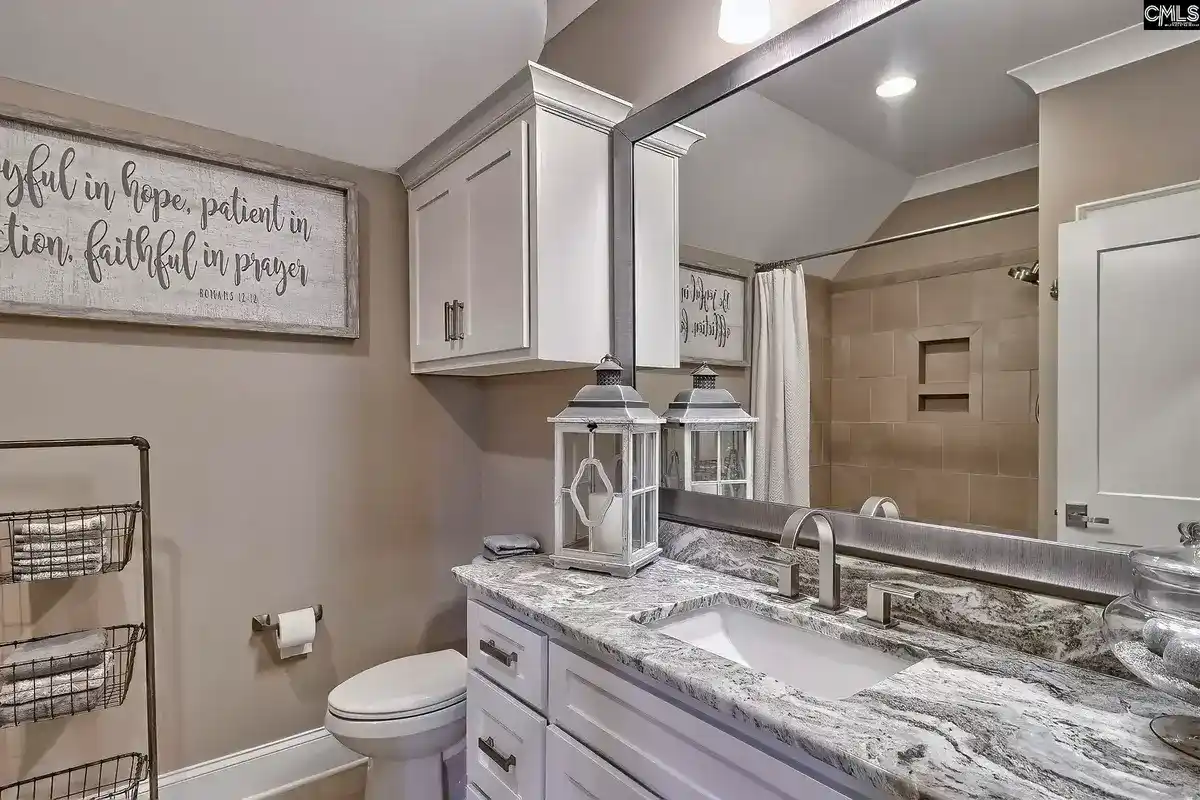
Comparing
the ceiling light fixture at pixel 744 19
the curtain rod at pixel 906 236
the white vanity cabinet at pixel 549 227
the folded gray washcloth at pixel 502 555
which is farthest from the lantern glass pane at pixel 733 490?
the ceiling light fixture at pixel 744 19

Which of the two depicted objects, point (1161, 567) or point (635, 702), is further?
point (635, 702)

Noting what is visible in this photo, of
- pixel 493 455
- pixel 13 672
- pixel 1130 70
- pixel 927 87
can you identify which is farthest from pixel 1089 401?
pixel 13 672

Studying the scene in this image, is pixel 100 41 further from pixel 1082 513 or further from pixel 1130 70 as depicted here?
pixel 1082 513

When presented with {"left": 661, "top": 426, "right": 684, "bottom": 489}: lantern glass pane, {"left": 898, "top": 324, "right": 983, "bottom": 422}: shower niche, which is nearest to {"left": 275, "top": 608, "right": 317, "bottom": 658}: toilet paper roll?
{"left": 661, "top": 426, "right": 684, "bottom": 489}: lantern glass pane

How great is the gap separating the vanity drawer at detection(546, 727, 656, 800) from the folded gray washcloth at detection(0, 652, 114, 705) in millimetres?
1188

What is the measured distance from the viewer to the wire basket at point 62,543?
1496mm

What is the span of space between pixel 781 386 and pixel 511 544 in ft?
3.48

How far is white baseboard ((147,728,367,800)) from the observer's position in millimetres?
1892

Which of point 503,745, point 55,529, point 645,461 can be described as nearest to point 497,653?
point 503,745

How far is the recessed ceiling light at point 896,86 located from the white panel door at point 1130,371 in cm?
41

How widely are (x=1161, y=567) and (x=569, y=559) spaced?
3.77 ft

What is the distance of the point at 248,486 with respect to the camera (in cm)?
202

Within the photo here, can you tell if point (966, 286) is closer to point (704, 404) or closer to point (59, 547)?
point (704, 404)

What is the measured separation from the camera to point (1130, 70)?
0.94 metres
